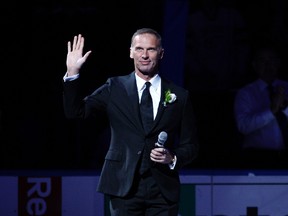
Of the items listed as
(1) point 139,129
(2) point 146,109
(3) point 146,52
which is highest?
(3) point 146,52

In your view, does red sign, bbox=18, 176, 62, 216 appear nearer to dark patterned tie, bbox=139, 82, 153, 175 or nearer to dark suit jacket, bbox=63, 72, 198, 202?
dark suit jacket, bbox=63, 72, 198, 202

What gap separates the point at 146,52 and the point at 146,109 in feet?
1.01

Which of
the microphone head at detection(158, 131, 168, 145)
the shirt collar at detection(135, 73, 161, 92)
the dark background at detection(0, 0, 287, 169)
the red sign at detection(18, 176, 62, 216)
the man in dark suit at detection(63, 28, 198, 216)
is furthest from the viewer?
the dark background at detection(0, 0, 287, 169)

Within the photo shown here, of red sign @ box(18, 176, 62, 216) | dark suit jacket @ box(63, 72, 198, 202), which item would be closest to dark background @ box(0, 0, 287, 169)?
red sign @ box(18, 176, 62, 216)

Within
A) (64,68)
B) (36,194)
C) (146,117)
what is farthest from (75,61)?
(64,68)

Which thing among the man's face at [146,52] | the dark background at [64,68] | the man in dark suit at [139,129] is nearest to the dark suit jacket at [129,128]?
the man in dark suit at [139,129]

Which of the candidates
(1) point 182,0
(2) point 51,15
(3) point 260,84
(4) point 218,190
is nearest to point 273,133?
(3) point 260,84

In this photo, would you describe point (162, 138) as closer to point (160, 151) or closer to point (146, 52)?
point (160, 151)

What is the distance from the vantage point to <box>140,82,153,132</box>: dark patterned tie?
4.16 metres

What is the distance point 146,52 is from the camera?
4.14 m

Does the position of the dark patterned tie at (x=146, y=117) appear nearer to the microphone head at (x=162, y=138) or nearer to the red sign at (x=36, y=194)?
the microphone head at (x=162, y=138)

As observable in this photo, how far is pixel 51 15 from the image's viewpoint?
697 centimetres

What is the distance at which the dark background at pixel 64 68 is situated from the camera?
6.54 meters

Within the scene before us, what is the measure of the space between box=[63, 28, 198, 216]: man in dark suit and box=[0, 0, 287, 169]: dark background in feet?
7.28
